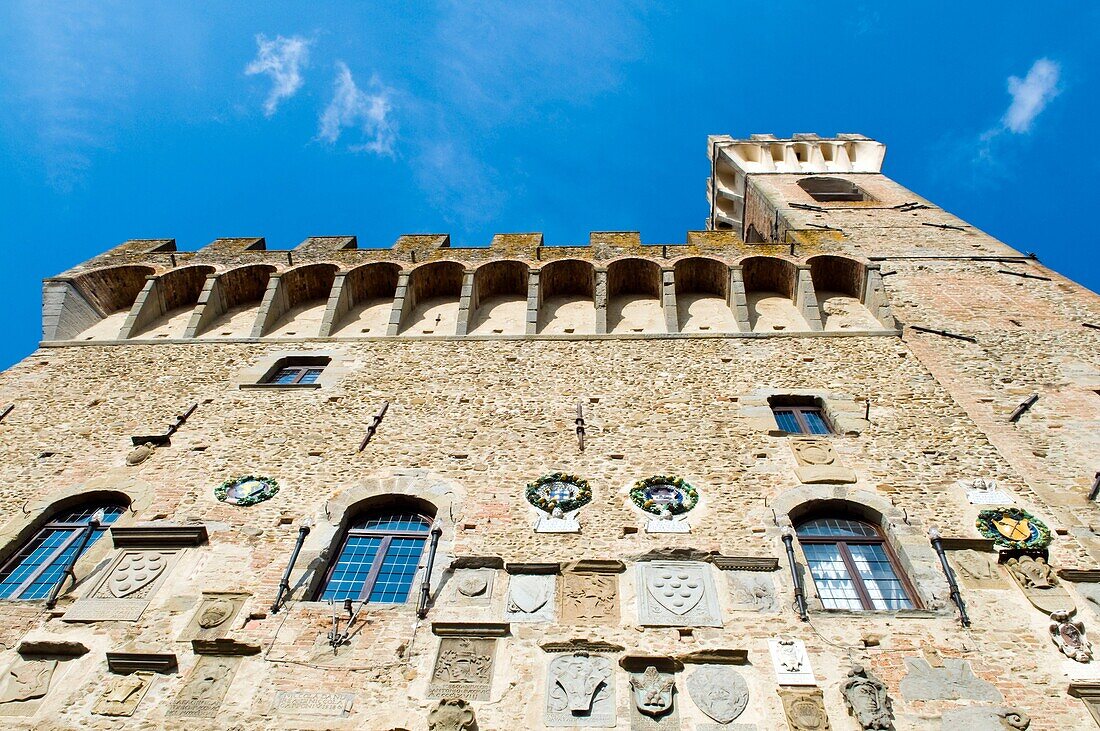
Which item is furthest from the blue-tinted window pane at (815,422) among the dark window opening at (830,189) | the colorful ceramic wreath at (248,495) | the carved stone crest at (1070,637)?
the dark window opening at (830,189)

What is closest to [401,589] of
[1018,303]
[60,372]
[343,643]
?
[343,643]

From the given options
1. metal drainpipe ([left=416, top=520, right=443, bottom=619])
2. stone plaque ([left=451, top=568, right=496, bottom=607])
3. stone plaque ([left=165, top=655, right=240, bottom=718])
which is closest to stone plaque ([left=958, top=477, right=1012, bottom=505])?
stone plaque ([left=451, top=568, right=496, bottom=607])

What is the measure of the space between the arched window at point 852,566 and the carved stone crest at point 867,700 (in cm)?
116

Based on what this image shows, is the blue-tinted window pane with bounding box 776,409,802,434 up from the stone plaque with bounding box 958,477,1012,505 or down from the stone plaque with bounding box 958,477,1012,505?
up

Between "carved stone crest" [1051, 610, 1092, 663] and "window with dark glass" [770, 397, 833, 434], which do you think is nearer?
"carved stone crest" [1051, 610, 1092, 663]

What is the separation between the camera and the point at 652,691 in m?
6.78

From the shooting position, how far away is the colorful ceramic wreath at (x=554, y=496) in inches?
361

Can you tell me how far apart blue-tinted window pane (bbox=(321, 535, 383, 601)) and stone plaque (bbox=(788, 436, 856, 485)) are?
17.6 ft

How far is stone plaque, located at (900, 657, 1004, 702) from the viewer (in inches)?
264

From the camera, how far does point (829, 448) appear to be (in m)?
10.2

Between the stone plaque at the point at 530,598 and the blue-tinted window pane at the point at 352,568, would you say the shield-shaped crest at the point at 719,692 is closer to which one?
the stone plaque at the point at 530,598

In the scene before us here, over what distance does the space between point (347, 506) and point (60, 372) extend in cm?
700

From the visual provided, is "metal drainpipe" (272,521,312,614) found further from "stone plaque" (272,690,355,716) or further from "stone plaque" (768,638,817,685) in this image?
"stone plaque" (768,638,817,685)

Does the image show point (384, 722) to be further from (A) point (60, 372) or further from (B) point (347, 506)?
(A) point (60, 372)
